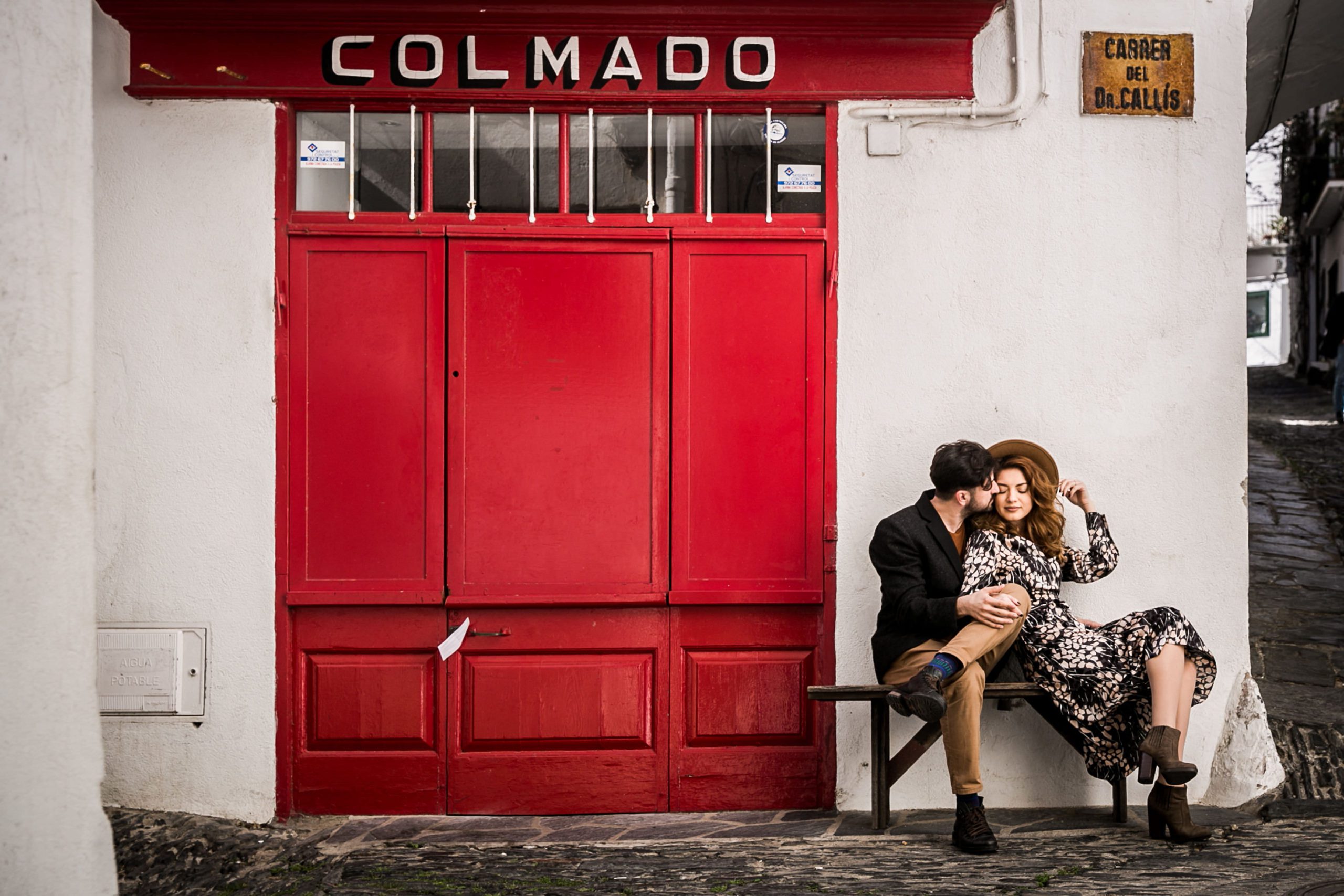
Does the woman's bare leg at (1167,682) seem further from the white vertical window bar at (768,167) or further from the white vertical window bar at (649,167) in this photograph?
the white vertical window bar at (649,167)

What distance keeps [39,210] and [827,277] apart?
3201 mm

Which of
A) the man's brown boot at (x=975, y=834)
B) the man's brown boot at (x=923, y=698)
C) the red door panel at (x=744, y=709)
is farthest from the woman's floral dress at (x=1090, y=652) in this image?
the red door panel at (x=744, y=709)

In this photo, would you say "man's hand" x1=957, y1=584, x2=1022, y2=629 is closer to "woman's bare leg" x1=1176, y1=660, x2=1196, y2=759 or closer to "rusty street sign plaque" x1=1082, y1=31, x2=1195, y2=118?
"woman's bare leg" x1=1176, y1=660, x2=1196, y2=759

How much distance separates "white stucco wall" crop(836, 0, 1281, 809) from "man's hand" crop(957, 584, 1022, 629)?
72cm

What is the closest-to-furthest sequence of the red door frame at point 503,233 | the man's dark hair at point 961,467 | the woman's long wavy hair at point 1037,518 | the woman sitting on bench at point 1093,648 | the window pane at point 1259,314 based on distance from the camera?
the woman sitting on bench at point 1093,648, the man's dark hair at point 961,467, the woman's long wavy hair at point 1037,518, the red door frame at point 503,233, the window pane at point 1259,314

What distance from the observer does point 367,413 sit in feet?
16.6

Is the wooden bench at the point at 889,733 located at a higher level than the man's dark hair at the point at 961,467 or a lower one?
lower

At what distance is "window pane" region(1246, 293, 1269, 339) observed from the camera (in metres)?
35.6

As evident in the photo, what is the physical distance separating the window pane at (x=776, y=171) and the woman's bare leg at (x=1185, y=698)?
2.58 metres

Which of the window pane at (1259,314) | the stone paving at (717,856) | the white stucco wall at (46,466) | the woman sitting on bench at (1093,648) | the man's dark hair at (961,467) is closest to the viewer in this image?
the white stucco wall at (46,466)

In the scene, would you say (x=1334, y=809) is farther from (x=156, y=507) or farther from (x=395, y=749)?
(x=156, y=507)

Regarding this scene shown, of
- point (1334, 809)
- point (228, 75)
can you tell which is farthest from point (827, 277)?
point (1334, 809)

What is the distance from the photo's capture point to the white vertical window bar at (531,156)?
5.14m

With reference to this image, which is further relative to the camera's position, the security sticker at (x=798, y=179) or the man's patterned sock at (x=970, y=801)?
the security sticker at (x=798, y=179)
